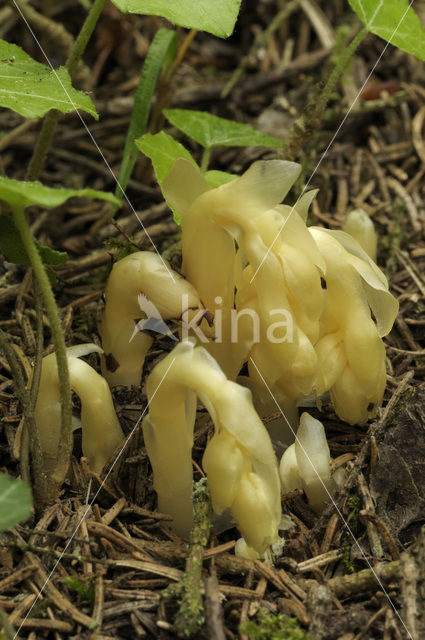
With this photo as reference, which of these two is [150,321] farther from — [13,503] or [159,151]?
[13,503]

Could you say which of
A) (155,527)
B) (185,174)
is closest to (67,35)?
(185,174)

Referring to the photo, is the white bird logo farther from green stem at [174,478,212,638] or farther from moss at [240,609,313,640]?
moss at [240,609,313,640]

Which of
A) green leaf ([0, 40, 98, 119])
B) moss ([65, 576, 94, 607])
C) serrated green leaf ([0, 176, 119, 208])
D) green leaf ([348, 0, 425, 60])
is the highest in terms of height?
green leaf ([348, 0, 425, 60])

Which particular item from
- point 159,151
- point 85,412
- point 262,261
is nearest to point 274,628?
point 85,412

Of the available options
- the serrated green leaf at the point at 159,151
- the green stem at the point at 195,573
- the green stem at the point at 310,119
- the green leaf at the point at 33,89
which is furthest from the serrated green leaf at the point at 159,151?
the green stem at the point at 195,573

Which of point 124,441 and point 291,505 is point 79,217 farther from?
point 291,505

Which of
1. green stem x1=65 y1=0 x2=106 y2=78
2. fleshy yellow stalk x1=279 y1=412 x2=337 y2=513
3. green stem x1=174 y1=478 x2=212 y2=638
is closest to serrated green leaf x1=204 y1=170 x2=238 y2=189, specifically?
green stem x1=65 y1=0 x2=106 y2=78
